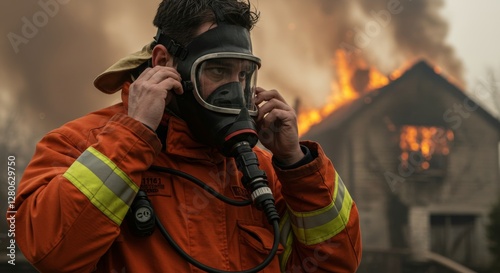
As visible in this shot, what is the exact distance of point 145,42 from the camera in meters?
17.9

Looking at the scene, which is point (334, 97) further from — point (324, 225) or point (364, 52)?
point (324, 225)

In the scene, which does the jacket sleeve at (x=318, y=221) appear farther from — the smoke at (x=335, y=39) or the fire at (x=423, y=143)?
the fire at (x=423, y=143)

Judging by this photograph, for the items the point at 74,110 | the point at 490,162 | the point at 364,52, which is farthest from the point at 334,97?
the point at 74,110

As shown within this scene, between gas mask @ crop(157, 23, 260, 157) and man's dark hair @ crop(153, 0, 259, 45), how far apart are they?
0.13 feet

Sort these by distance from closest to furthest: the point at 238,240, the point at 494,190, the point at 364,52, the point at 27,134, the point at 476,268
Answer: the point at 238,240 < the point at 27,134 < the point at 476,268 < the point at 494,190 < the point at 364,52

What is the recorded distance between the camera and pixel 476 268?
71.0 ft

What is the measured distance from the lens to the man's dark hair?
2.37 meters

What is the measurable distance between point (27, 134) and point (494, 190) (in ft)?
48.7

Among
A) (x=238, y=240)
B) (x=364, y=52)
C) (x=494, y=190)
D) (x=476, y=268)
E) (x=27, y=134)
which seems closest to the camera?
(x=238, y=240)

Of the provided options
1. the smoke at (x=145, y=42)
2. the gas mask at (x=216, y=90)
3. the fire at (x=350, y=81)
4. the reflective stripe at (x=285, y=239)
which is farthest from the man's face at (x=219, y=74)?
the fire at (x=350, y=81)

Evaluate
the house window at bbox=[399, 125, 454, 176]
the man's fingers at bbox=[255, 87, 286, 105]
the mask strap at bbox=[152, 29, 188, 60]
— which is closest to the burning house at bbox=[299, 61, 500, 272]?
the house window at bbox=[399, 125, 454, 176]

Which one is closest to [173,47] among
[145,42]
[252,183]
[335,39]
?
[252,183]

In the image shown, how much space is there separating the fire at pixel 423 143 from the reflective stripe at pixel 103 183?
20476mm

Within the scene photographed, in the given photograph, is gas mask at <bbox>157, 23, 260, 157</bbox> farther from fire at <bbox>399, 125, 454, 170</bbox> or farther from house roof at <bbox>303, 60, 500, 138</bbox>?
fire at <bbox>399, 125, 454, 170</bbox>
